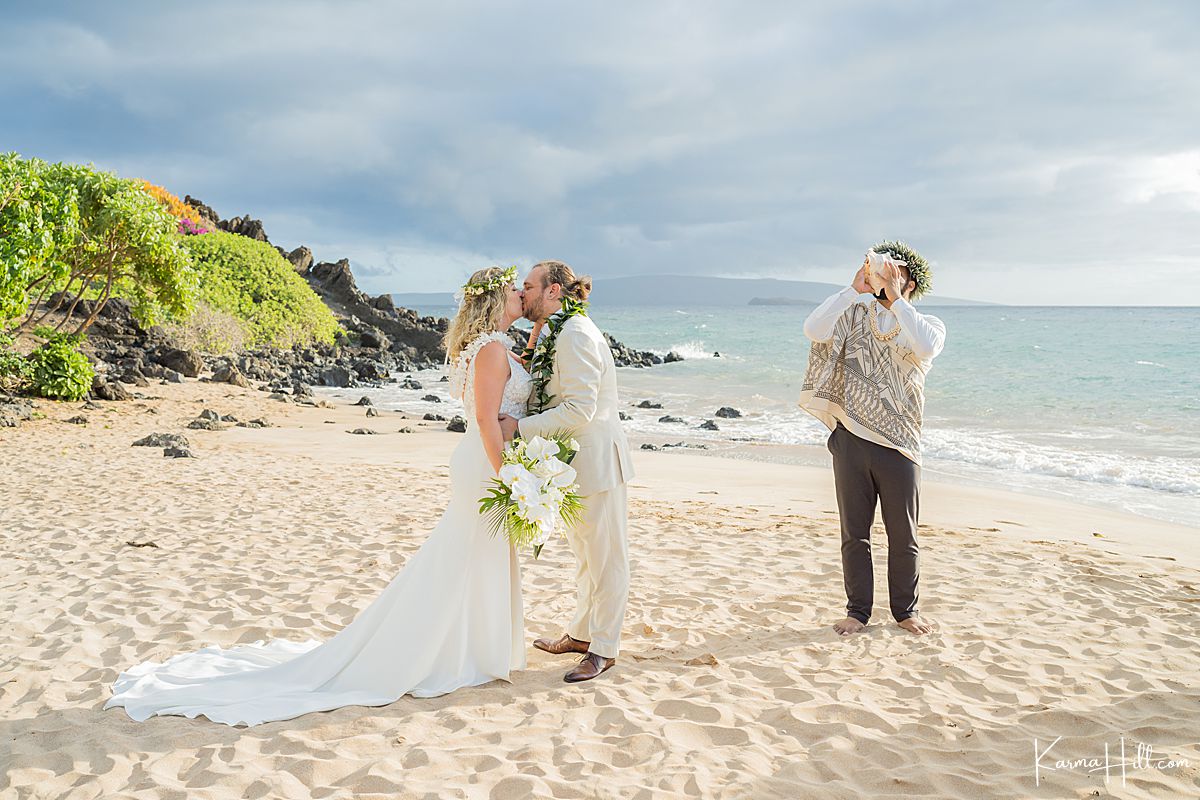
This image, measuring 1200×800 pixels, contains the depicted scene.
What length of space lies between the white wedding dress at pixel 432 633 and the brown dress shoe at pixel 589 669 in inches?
14.4

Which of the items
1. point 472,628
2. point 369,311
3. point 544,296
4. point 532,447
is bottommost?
point 472,628

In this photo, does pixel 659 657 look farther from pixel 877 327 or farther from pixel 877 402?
pixel 877 327

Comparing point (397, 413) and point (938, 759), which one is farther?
point (397, 413)

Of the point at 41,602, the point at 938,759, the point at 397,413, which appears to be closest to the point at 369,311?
the point at 397,413

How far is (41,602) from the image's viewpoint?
5969 mm

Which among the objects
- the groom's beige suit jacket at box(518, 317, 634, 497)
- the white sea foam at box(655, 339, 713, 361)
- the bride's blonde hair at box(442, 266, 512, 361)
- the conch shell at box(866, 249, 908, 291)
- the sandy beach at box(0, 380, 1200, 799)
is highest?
the white sea foam at box(655, 339, 713, 361)

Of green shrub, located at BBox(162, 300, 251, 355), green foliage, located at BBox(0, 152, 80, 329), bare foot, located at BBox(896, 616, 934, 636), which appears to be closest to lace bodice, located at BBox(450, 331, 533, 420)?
bare foot, located at BBox(896, 616, 934, 636)

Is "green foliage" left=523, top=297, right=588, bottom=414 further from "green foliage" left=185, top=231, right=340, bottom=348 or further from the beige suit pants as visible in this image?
"green foliage" left=185, top=231, right=340, bottom=348

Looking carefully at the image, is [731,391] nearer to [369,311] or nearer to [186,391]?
[186,391]

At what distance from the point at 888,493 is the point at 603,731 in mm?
2363

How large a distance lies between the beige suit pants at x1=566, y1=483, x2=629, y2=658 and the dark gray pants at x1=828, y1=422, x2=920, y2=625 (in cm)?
149

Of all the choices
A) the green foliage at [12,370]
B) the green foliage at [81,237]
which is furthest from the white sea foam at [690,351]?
the green foliage at [12,370]

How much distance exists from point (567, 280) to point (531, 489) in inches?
45.8

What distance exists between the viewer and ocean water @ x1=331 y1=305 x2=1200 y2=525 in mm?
13570
